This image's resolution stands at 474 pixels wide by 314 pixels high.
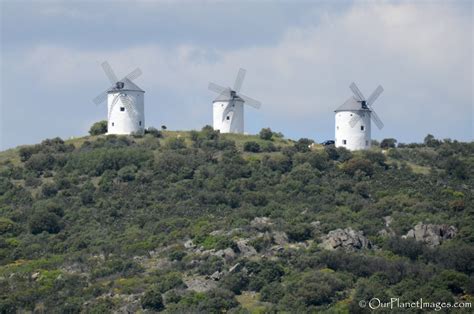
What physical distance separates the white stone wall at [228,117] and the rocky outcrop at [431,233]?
28188mm

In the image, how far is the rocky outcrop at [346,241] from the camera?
8375 centimetres

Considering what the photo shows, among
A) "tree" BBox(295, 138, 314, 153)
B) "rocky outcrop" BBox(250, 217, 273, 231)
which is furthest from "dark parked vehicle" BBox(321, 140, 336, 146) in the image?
"rocky outcrop" BBox(250, 217, 273, 231)

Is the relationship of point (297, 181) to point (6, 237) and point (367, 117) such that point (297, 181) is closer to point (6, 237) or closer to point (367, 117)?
point (367, 117)

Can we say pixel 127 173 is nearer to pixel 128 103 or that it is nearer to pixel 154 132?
pixel 128 103

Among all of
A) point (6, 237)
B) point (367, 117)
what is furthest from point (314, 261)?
point (367, 117)

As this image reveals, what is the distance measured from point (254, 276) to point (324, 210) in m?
13.3

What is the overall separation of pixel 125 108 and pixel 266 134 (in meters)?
10.9

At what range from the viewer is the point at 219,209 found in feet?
305

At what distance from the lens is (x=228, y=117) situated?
111 m

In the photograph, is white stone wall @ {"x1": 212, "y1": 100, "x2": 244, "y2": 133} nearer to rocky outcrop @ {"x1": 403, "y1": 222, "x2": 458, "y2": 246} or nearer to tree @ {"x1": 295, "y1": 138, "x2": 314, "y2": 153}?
tree @ {"x1": 295, "y1": 138, "x2": 314, "y2": 153}

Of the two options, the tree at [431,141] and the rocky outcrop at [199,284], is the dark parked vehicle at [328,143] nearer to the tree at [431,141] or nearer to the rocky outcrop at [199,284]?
the tree at [431,141]

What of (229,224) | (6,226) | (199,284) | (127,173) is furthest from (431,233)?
(6,226)

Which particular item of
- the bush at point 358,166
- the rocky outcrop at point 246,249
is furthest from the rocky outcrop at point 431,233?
the bush at point 358,166

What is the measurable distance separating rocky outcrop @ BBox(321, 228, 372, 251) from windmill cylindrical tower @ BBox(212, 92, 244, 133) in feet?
89.9
